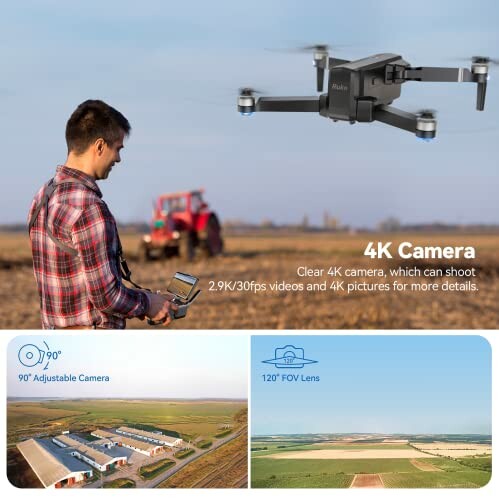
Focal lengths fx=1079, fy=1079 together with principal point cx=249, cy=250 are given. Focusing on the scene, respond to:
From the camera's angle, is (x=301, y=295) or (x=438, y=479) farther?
(x=301, y=295)

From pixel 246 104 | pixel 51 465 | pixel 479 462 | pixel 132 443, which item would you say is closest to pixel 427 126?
pixel 246 104

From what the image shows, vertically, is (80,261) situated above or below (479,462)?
above

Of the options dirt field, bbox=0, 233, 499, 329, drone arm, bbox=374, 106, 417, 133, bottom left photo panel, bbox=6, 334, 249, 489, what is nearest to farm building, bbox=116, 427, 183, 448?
bottom left photo panel, bbox=6, 334, 249, 489

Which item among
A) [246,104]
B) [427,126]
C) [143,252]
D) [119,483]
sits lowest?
[119,483]

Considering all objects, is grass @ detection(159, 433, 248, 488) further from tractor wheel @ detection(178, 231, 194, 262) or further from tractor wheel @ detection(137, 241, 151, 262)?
tractor wheel @ detection(178, 231, 194, 262)

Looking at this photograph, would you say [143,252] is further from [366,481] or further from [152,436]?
[366,481]

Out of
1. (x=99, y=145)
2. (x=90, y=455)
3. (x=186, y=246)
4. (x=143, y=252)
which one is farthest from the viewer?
(x=186, y=246)

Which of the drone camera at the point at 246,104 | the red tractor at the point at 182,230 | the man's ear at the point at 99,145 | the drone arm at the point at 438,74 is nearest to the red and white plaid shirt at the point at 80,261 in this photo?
the man's ear at the point at 99,145
